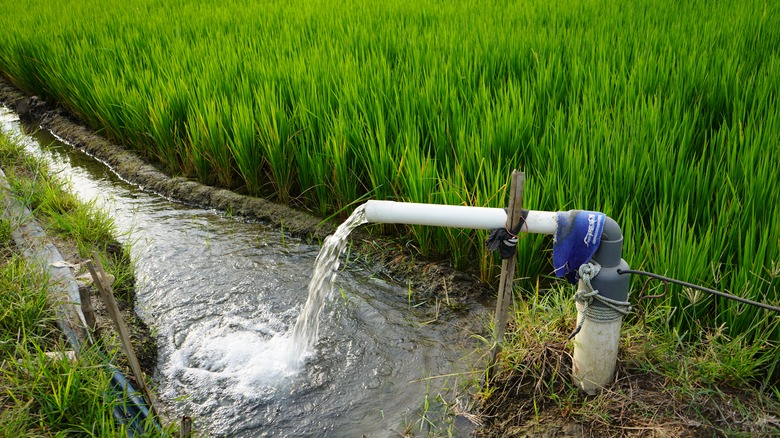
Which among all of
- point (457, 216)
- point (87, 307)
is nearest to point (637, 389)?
point (457, 216)

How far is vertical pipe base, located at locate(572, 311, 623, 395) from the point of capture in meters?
1.59

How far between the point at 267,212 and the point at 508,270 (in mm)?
2000

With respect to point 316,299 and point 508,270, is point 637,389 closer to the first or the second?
point 508,270

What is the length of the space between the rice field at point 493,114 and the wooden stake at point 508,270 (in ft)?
1.84

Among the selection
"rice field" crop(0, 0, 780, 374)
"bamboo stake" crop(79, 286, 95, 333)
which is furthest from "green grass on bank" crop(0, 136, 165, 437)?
"rice field" crop(0, 0, 780, 374)

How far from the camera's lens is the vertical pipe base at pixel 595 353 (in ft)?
5.20

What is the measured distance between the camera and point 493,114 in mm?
2865

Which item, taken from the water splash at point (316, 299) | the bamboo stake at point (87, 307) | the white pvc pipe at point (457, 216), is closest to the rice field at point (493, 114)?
the water splash at point (316, 299)

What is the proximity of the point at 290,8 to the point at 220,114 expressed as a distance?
2.86m

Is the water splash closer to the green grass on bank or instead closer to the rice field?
the rice field

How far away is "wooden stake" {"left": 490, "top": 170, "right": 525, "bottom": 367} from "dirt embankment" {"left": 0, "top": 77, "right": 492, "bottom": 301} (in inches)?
26.1

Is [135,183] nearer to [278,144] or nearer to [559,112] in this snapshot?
[278,144]

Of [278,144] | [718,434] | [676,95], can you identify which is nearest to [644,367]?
[718,434]

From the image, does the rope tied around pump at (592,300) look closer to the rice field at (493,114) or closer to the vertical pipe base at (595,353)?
the vertical pipe base at (595,353)
